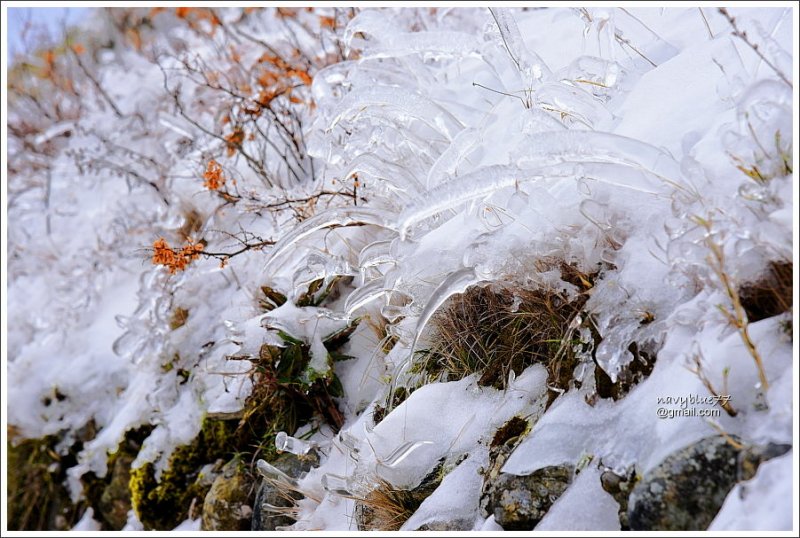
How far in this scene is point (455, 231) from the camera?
6.27ft

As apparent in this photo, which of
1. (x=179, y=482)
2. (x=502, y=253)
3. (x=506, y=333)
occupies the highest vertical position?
(x=502, y=253)

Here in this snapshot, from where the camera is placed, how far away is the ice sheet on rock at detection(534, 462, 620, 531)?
1.35 m

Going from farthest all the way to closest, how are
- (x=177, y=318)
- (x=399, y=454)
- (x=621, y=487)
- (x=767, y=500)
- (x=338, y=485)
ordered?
(x=177, y=318)
(x=338, y=485)
(x=399, y=454)
(x=621, y=487)
(x=767, y=500)

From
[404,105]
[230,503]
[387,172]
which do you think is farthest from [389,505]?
[404,105]

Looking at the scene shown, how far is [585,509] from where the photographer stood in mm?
1371

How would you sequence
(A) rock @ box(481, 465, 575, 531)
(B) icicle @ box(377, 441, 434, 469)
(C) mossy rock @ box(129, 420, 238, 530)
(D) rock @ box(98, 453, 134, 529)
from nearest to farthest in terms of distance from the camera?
(A) rock @ box(481, 465, 575, 531) < (B) icicle @ box(377, 441, 434, 469) < (C) mossy rock @ box(129, 420, 238, 530) < (D) rock @ box(98, 453, 134, 529)

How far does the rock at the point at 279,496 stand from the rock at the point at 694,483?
122cm

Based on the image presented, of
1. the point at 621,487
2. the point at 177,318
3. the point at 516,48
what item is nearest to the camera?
the point at 621,487

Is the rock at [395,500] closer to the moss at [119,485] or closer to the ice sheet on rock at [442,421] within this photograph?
the ice sheet on rock at [442,421]

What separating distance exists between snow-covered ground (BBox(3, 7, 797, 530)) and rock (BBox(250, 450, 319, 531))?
0.07m

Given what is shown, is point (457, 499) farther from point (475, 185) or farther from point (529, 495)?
point (475, 185)

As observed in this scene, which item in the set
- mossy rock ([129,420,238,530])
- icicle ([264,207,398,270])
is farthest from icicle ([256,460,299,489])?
icicle ([264,207,398,270])

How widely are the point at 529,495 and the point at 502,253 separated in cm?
60

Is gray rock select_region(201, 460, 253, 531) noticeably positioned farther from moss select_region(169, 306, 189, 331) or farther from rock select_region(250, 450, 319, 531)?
moss select_region(169, 306, 189, 331)
